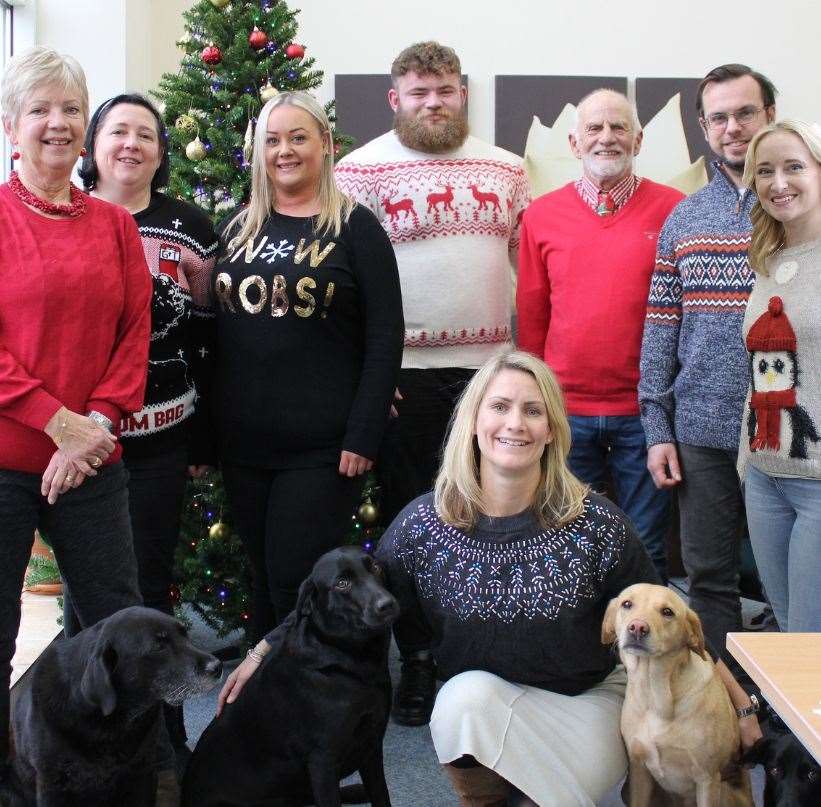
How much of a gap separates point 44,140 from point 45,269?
0.25 metres

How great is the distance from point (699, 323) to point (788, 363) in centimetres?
48

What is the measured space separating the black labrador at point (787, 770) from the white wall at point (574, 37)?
364 centimetres

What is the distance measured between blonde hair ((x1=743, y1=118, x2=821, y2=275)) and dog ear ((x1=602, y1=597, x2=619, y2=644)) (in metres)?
0.77

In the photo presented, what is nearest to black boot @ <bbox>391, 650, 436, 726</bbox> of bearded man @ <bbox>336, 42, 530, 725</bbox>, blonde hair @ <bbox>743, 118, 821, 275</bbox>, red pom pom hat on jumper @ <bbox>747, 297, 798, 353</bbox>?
bearded man @ <bbox>336, 42, 530, 725</bbox>

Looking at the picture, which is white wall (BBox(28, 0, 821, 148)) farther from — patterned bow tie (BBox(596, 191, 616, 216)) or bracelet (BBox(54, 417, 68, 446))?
bracelet (BBox(54, 417, 68, 446))

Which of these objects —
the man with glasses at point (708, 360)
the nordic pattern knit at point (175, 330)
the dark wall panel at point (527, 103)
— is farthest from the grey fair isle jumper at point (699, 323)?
the dark wall panel at point (527, 103)

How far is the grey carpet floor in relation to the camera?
7.57 ft

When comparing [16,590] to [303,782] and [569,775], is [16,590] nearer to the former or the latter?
[303,782]

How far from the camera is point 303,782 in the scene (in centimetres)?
198

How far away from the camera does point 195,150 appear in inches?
118

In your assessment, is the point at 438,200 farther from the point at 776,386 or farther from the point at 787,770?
the point at 787,770

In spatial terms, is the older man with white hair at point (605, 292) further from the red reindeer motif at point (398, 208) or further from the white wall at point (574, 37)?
the white wall at point (574, 37)

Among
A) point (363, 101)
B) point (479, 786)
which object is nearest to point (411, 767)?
point (479, 786)

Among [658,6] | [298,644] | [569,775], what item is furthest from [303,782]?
[658,6]
